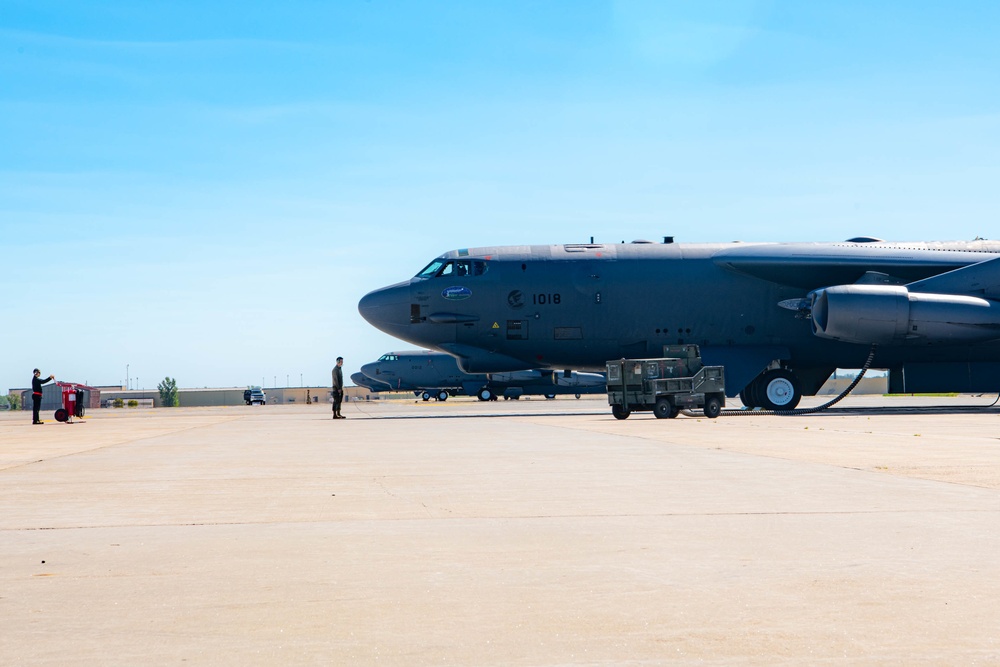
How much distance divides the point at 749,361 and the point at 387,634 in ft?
87.6

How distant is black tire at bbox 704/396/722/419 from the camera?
25.7 metres

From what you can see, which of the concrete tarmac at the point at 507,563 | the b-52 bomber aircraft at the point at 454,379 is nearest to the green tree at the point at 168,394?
the b-52 bomber aircraft at the point at 454,379

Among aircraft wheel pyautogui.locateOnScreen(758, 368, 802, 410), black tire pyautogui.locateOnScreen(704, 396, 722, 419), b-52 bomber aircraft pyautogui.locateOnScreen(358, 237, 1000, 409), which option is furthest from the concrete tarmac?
aircraft wheel pyautogui.locateOnScreen(758, 368, 802, 410)

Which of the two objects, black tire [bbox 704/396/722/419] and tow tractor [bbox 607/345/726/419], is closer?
tow tractor [bbox 607/345/726/419]

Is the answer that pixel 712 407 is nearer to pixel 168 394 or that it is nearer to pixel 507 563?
pixel 507 563

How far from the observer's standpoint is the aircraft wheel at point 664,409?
25312 millimetres

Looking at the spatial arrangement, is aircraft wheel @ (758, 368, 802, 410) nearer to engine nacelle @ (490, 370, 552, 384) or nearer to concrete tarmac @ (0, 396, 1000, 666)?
concrete tarmac @ (0, 396, 1000, 666)

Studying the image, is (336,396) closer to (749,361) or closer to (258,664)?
(749,361)

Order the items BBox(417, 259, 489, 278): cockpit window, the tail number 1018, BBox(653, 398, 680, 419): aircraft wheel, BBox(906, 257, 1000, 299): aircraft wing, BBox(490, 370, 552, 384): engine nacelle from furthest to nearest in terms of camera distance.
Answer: BBox(490, 370, 552, 384): engine nacelle, BBox(417, 259, 489, 278): cockpit window, the tail number 1018, BBox(906, 257, 1000, 299): aircraft wing, BBox(653, 398, 680, 419): aircraft wheel

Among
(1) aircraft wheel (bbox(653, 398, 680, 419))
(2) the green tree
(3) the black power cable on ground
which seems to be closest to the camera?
(1) aircraft wheel (bbox(653, 398, 680, 419))

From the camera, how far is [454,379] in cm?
7094

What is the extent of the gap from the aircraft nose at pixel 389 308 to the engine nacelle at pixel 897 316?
38.3 feet

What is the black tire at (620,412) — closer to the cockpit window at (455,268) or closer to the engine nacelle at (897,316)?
the engine nacelle at (897,316)

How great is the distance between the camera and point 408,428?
871 inches
